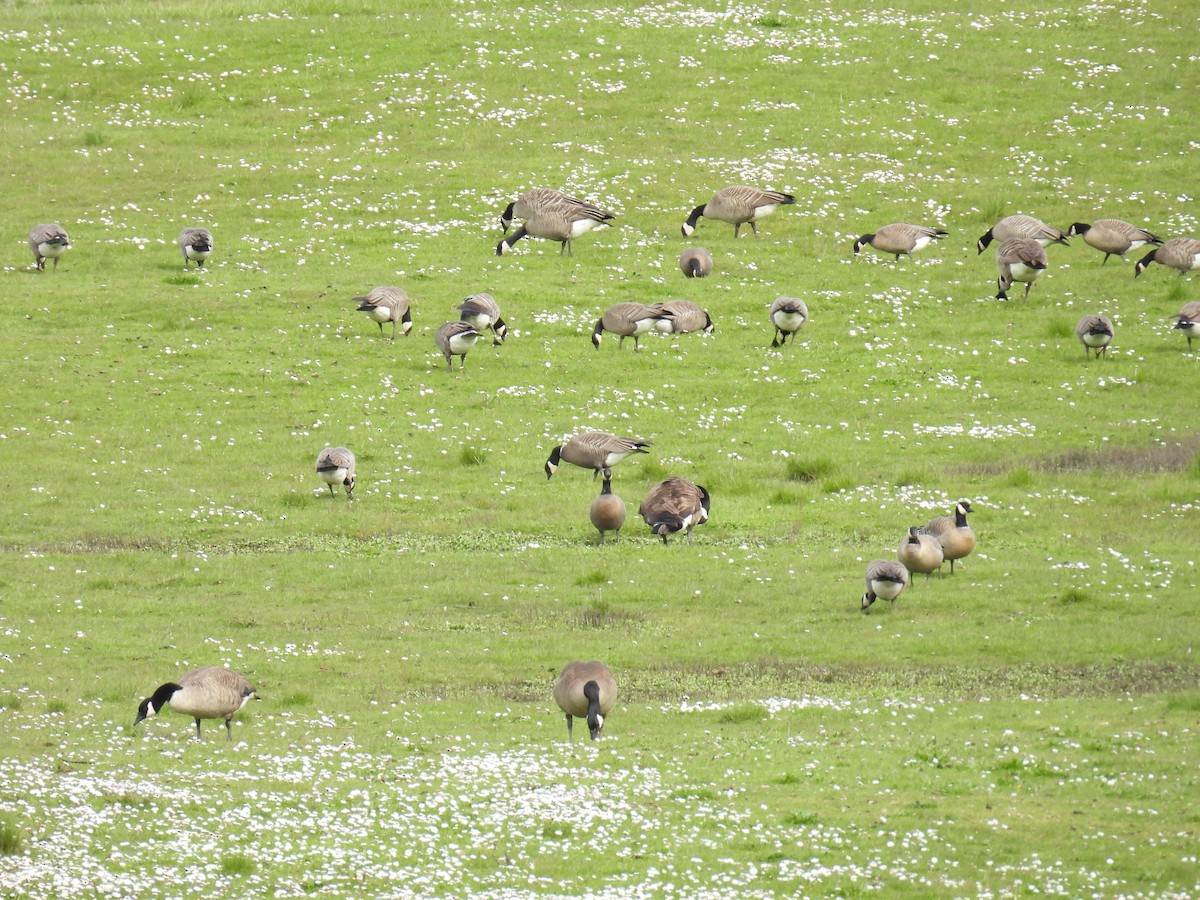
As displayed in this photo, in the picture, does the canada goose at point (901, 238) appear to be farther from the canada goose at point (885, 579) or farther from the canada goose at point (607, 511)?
the canada goose at point (885, 579)

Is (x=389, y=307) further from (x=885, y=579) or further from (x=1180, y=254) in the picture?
(x=1180, y=254)

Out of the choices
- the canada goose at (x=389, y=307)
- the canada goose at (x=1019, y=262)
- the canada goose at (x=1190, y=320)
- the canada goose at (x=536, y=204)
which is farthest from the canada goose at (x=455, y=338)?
the canada goose at (x=1190, y=320)

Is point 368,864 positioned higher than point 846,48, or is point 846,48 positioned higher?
point 846,48

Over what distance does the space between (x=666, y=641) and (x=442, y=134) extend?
31.1m

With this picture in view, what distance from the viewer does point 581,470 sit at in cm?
2919

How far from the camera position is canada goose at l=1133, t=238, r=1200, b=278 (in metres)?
38.1

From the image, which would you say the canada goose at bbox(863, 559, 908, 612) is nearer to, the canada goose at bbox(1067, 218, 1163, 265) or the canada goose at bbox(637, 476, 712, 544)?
the canada goose at bbox(637, 476, 712, 544)

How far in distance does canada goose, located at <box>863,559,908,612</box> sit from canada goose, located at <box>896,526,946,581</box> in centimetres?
93

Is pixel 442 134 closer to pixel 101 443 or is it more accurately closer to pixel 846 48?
pixel 846 48

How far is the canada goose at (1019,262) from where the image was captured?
36.3 meters

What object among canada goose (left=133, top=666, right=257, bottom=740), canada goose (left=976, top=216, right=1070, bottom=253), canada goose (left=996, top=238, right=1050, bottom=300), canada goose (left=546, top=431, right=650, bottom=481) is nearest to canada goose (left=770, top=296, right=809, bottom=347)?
canada goose (left=996, top=238, right=1050, bottom=300)

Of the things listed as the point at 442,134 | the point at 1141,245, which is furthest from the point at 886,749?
the point at 442,134

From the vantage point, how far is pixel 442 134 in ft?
159

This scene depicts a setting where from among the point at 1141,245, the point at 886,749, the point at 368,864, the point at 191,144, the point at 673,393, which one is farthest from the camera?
the point at 191,144
